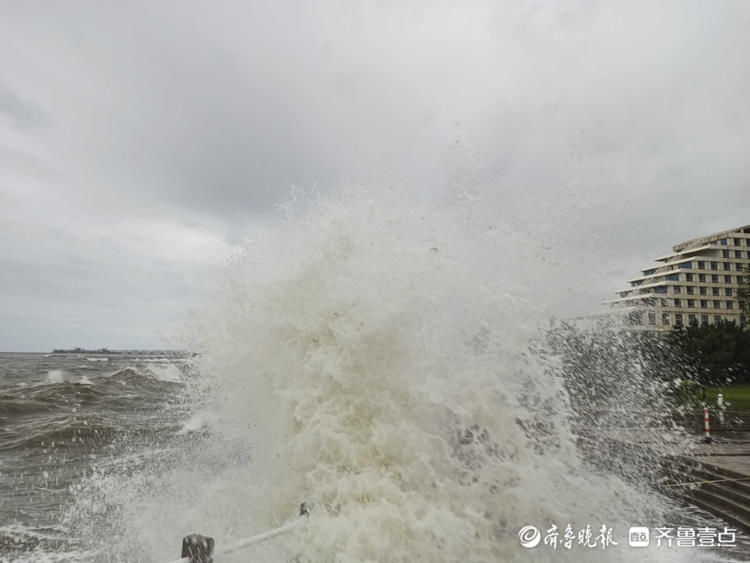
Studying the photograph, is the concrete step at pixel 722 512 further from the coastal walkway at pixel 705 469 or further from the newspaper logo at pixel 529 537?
the newspaper logo at pixel 529 537

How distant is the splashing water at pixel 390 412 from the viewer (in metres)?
4.13

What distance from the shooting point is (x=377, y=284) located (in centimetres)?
513

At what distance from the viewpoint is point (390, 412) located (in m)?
4.72

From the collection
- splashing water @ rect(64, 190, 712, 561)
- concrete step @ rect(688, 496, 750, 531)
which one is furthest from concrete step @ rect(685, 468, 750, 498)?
splashing water @ rect(64, 190, 712, 561)

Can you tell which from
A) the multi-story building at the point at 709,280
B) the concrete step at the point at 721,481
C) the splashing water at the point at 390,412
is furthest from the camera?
the multi-story building at the point at 709,280

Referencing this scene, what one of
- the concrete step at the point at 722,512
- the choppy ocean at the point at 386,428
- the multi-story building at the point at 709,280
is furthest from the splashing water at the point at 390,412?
the multi-story building at the point at 709,280

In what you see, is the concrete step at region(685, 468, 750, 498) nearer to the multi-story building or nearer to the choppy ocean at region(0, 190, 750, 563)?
the choppy ocean at region(0, 190, 750, 563)

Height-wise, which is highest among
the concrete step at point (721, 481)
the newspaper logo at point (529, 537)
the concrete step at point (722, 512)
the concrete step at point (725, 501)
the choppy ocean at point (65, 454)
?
the newspaper logo at point (529, 537)

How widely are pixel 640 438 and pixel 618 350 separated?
1.90 metres

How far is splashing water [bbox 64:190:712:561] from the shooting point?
413 centimetres

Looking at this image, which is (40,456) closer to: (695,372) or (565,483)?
(565,483)

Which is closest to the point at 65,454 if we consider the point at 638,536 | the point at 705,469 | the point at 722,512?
the point at 638,536

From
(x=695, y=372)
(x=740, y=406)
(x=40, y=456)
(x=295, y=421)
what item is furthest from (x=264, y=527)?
(x=695, y=372)

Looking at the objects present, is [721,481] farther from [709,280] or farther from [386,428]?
[709,280]
